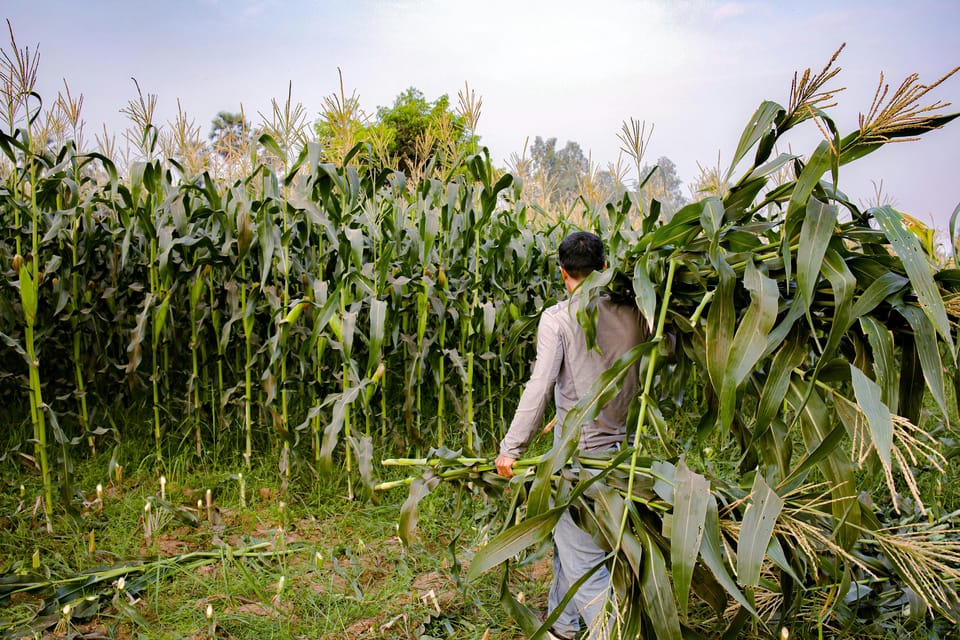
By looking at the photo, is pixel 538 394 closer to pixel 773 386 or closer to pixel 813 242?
pixel 773 386

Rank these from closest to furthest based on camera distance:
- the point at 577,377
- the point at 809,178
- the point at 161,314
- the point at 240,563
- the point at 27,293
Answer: the point at 809,178
the point at 577,377
the point at 240,563
the point at 27,293
the point at 161,314

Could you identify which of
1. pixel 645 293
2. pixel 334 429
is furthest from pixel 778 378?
pixel 334 429

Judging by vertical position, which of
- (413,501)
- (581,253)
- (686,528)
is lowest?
(413,501)

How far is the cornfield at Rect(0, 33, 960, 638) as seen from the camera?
165 centimetres

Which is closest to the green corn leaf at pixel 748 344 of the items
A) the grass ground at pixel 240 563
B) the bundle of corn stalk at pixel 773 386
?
the bundle of corn stalk at pixel 773 386

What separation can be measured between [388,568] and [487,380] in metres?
1.61

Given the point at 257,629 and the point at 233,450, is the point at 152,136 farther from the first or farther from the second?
the point at 257,629

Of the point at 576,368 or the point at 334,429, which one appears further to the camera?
the point at 334,429

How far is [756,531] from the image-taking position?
156 centimetres

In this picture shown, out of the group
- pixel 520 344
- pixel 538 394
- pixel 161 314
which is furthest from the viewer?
pixel 520 344

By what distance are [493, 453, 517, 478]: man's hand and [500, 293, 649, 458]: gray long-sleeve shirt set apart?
8 centimetres

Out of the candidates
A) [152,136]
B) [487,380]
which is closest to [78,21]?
[152,136]

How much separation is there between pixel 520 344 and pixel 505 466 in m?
2.46

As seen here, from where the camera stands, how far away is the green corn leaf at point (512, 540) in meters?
1.84
